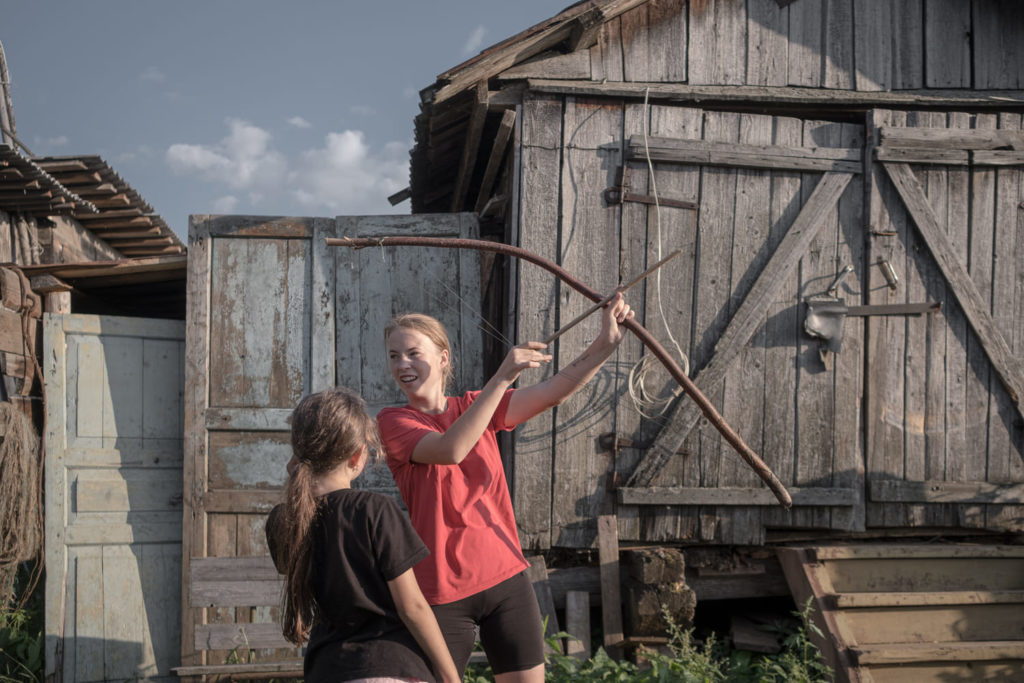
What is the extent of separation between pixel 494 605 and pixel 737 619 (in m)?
3.14

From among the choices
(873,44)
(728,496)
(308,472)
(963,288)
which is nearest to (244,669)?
(728,496)

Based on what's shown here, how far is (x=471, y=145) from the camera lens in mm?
5582

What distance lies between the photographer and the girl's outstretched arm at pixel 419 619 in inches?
71.7

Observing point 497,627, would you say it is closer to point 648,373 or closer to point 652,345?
point 652,345

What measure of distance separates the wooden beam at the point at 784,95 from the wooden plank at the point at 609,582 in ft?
8.43

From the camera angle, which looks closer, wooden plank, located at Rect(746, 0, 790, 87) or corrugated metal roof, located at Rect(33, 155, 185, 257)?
wooden plank, located at Rect(746, 0, 790, 87)

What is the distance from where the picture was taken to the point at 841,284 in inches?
191

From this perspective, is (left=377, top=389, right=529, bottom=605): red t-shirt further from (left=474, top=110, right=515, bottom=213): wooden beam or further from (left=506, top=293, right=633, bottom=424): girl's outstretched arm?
(left=474, top=110, right=515, bottom=213): wooden beam

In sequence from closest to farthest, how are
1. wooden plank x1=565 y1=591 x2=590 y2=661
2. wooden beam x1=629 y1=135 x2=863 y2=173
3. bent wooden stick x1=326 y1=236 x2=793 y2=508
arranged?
bent wooden stick x1=326 y1=236 x2=793 y2=508 < wooden plank x1=565 y1=591 x2=590 y2=661 < wooden beam x1=629 y1=135 x2=863 y2=173

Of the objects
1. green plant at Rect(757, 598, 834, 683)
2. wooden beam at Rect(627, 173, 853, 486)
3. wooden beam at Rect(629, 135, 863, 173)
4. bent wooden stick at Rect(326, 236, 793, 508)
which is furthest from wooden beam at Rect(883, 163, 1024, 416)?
bent wooden stick at Rect(326, 236, 793, 508)

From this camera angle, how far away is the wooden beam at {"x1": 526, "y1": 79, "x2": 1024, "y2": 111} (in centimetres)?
478

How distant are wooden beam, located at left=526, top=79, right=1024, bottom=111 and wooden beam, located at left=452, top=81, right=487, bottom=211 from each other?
0.30 metres

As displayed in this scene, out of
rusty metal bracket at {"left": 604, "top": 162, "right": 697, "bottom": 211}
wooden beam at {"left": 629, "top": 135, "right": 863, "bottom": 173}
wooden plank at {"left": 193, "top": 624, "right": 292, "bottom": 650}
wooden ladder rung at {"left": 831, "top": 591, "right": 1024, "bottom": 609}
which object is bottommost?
wooden plank at {"left": 193, "top": 624, "right": 292, "bottom": 650}

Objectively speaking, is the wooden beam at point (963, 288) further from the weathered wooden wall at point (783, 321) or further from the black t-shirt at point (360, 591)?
the black t-shirt at point (360, 591)
